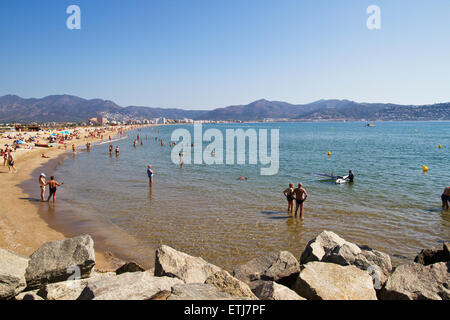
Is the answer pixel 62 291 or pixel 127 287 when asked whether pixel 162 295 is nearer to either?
pixel 127 287

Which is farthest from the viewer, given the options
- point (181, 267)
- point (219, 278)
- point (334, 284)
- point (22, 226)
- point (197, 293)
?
point (22, 226)

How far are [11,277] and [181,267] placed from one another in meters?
2.97

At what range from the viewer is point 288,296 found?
4.68m

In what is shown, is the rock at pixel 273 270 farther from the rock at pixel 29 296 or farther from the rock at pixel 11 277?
the rock at pixel 11 277

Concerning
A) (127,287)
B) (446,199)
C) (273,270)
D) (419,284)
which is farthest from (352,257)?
(446,199)

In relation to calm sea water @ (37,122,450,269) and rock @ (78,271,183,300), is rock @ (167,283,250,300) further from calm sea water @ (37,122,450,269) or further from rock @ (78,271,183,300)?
calm sea water @ (37,122,450,269)

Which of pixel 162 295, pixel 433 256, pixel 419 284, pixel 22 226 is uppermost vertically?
pixel 162 295

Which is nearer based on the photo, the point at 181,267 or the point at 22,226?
the point at 181,267

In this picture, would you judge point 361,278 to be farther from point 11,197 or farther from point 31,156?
point 31,156

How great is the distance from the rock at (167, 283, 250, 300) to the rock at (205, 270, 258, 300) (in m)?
0.17

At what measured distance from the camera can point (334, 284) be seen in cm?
520

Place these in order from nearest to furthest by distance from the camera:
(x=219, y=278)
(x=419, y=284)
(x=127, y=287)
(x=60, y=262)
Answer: (x=127, y=287)
(x=219, y=278)
(x=419, y=284)
(x=60, y=262)

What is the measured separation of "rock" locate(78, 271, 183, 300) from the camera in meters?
4.39

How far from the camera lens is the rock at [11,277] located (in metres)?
5.12
